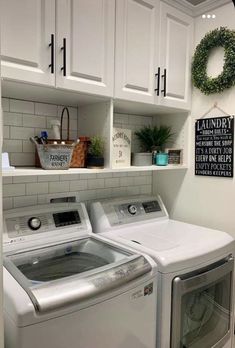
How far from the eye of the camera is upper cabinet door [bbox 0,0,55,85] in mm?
1227

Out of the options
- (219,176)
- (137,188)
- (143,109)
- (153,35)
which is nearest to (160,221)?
(137,188)

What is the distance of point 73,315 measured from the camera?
1.06 m

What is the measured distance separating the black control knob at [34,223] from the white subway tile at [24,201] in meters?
0.19

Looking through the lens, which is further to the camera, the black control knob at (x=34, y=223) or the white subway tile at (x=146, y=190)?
the white subway tile at (x=146, y=190)

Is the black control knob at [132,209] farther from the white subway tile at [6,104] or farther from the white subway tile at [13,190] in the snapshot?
the white subway tile at [6,104]

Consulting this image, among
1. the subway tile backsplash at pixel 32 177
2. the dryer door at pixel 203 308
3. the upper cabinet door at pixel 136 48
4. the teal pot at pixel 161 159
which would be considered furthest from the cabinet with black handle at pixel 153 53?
the dryer door at pixel 203 308

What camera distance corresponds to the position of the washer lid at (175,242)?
1.42 m

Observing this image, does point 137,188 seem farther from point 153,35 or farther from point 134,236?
point 153,35

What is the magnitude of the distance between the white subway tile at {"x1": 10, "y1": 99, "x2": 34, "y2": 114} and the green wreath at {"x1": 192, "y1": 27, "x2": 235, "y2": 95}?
1.16 m

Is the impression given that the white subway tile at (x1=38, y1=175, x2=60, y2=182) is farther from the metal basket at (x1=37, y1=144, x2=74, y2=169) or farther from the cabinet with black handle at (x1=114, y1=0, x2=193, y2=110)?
the cabinet with black handle at (x1=114, y1=0, x2=193, y2=110)

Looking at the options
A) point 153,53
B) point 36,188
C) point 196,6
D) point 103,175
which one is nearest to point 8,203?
point 36,188

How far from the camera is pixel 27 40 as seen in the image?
1.28 m

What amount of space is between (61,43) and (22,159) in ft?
2.38

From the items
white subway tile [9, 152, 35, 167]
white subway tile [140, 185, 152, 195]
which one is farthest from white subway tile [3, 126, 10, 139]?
white subway tile [140, 185, 152, 195]
